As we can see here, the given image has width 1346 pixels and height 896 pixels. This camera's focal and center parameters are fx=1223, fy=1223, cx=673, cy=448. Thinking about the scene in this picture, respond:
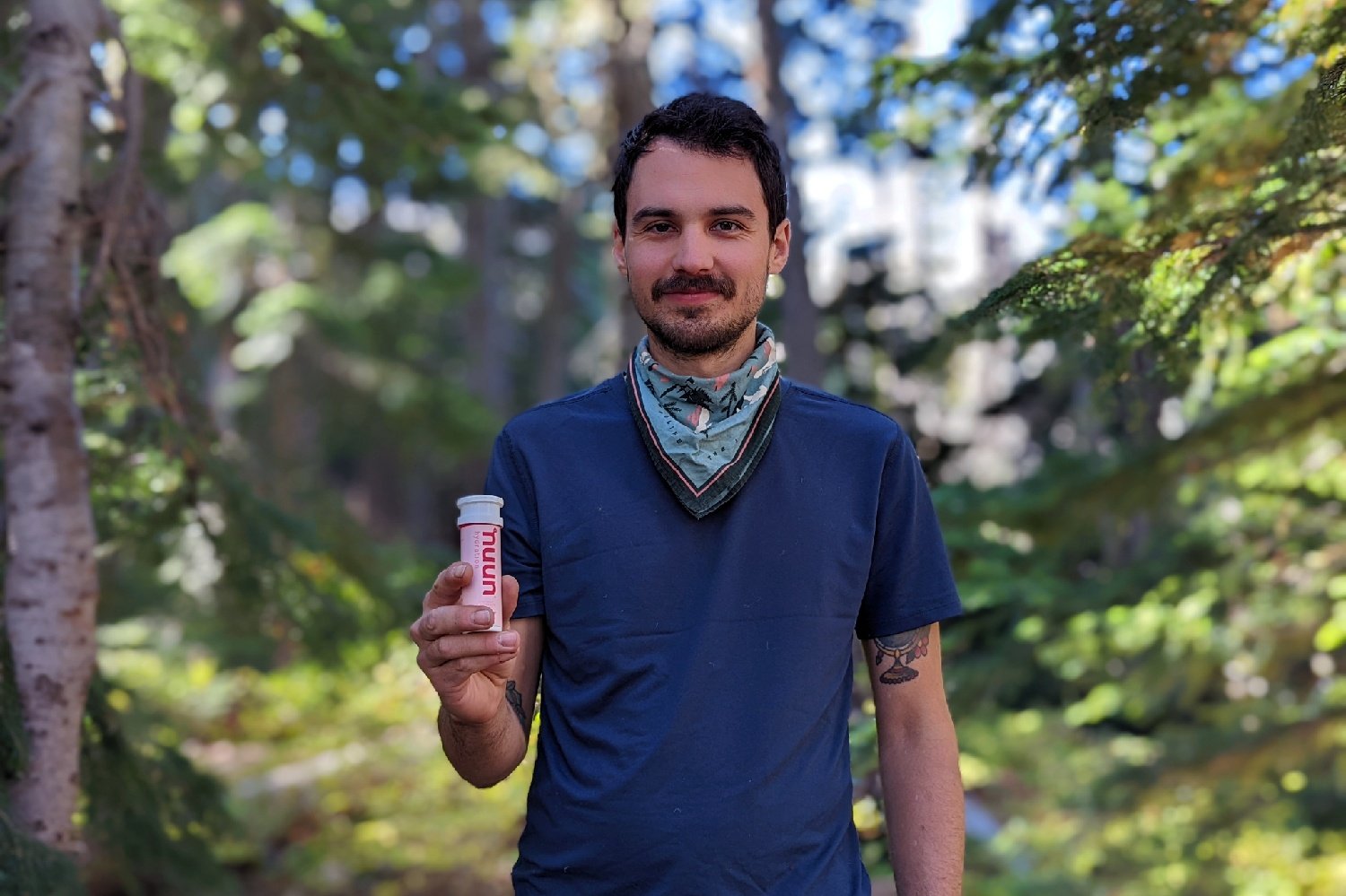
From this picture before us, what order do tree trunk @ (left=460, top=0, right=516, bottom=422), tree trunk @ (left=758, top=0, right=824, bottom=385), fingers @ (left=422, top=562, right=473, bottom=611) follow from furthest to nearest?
tree trunk @ (left=460, top=0, right=516, bottom=422) → tree trunk @ (left=758, top=0, right=824, bottom=385) → fingers @ (left=422, top=562, right=473, bottom=611)

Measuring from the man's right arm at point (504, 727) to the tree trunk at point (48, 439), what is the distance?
2.00 metres

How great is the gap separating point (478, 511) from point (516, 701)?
0.55 m

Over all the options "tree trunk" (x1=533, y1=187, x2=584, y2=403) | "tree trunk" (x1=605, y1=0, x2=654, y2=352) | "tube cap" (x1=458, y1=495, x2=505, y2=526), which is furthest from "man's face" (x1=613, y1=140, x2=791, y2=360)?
"tree trunk" (x1=533, y1=187, x2=584, y2=403)

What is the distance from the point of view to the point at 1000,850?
11258mm

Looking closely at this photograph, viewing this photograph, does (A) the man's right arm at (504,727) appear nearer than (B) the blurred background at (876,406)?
Yes

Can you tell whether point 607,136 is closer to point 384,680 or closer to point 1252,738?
point 1252,738

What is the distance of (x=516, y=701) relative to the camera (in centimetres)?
261

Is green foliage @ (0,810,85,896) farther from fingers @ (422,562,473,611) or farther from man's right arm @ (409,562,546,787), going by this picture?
fingers @ (422,562,473,611)

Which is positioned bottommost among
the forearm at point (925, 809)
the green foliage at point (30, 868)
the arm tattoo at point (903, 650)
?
the green foliage at point (30, 868)

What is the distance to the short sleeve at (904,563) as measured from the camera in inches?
105

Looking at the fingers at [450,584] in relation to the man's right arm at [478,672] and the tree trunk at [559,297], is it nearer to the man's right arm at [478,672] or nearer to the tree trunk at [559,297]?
the man's right arm at [478,672]

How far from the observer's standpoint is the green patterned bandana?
257 centimetres

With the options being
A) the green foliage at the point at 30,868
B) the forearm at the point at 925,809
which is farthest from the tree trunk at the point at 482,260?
the forearm at the point at 925,809

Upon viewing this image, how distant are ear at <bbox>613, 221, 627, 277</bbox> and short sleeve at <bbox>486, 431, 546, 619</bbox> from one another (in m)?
0.49
